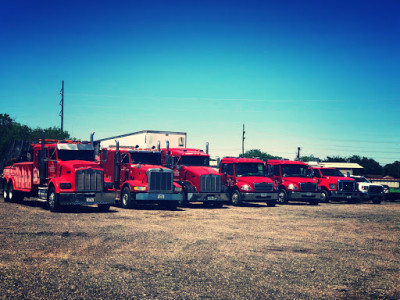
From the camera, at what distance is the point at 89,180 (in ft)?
58.0

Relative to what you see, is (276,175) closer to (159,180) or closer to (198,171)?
(198,171)

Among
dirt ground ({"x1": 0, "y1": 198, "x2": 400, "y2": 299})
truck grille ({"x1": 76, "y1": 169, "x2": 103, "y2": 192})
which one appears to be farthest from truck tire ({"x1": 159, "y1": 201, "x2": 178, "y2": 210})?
dirt ground ({"x1": 0, "y1": 198, "x2": 400, "y2": 299})

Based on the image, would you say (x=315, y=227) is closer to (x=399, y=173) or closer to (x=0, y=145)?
(x=0, y=145)

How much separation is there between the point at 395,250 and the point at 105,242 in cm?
676

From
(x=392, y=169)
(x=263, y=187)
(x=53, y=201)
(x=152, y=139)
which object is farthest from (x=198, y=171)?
(x=392, y=169)

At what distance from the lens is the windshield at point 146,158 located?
810 inches

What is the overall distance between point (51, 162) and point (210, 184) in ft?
24.5

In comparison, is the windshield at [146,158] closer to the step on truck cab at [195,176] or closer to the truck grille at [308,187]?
the step on truck cab at [195,176]

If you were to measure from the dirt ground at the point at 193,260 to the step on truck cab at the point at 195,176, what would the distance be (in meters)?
6.52

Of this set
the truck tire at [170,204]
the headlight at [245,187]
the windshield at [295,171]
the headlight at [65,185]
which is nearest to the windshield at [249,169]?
the headlight at [245,187]

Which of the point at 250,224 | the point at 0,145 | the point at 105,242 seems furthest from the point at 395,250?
the point at 0,145

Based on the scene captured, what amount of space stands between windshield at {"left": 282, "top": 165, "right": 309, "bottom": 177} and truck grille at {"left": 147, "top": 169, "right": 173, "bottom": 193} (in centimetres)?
864

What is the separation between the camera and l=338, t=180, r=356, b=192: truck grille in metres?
27.8

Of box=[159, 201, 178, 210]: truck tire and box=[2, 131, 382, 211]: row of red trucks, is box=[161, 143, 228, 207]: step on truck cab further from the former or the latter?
box=[159, 201, 178, 210]: truck tire
